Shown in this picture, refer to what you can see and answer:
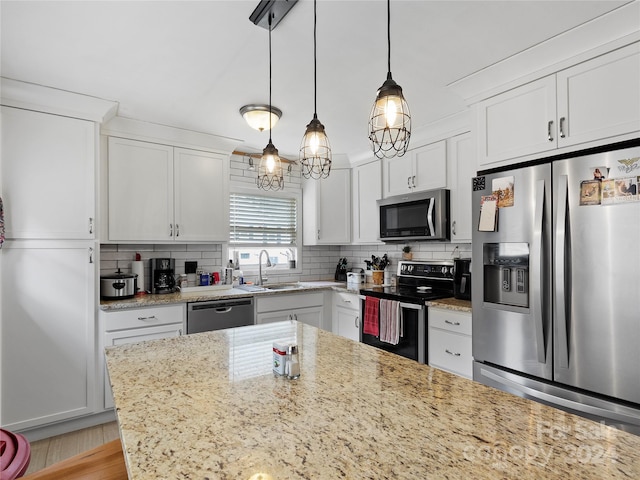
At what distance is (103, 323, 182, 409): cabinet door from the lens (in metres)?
2.71

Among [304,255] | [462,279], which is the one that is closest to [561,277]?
[462,279]

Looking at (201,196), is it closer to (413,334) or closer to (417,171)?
(417,171)

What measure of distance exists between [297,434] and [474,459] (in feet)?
1.34

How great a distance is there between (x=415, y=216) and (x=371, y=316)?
1020 mm

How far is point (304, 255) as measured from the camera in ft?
14.8

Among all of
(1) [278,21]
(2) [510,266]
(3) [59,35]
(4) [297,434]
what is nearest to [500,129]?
(2) [510,266]

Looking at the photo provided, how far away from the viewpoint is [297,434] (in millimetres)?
875

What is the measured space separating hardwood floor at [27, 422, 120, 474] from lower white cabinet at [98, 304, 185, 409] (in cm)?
18

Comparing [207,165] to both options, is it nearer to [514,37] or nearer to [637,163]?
[514,37]

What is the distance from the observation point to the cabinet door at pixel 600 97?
172 centimetres

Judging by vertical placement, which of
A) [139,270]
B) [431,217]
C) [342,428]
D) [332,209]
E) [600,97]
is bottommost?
[342,428]

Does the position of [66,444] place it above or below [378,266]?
below

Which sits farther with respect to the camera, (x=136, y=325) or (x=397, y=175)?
(x=397, y=175)

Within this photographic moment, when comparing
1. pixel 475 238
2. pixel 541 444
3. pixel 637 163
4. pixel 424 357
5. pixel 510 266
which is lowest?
pixel 424 357
